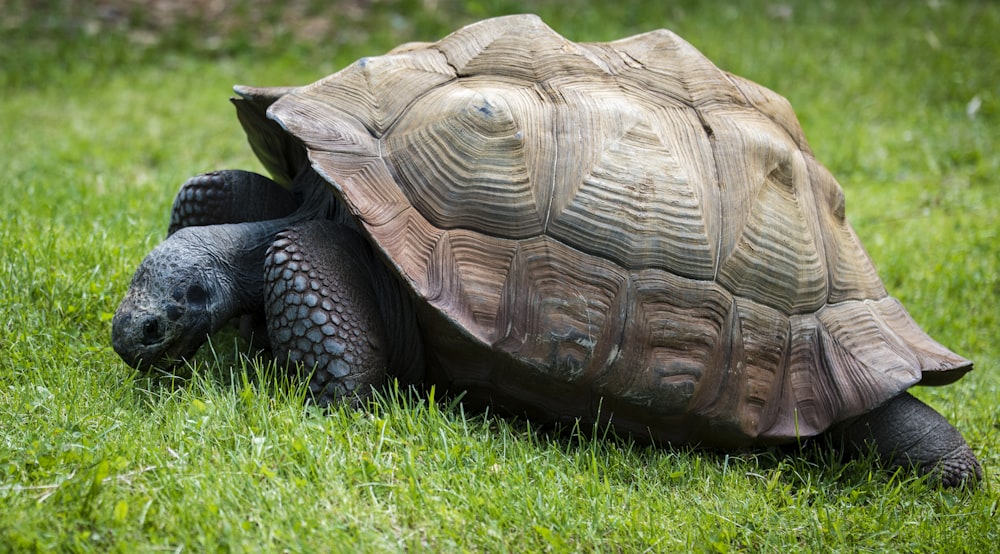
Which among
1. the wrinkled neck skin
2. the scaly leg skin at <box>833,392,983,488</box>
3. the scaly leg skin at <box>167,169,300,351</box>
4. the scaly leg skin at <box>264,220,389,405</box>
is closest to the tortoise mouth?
the wrinkled neck skin

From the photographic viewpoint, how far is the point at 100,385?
10.2ft

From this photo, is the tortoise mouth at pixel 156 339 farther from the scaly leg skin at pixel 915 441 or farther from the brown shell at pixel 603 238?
the scaly leg skin at pixel 915 441

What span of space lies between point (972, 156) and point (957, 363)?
14.4ft

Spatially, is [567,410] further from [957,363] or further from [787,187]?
[957,363]

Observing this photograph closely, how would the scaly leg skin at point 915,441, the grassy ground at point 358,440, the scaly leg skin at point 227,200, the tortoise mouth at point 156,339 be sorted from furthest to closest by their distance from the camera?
1. the scaly leg skin at point 227,200
2. the scaly leg skin at point 915,441
3. the tortoise mouth at point 156,339
4. the grassy ground at point 358,440

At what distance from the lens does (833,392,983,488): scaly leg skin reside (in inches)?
136

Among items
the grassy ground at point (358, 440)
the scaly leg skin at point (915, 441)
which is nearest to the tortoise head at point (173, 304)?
the grassy ground at point (358, 440)

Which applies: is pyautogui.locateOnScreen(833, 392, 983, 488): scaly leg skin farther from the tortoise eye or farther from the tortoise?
the tortoise eye

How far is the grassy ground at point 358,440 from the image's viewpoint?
7.98 feet

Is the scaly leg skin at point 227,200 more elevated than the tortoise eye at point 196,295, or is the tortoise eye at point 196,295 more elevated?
the scaly leg skin at point 227,200

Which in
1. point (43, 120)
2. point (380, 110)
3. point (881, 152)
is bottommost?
point (43, 120)

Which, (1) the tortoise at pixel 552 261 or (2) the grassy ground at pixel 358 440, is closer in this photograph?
(2) the grassy ground at pixel 358 440

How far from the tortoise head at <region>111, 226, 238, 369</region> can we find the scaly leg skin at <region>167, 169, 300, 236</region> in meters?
0.47

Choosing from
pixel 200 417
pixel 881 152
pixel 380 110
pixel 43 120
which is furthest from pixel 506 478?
pixel 43 120
